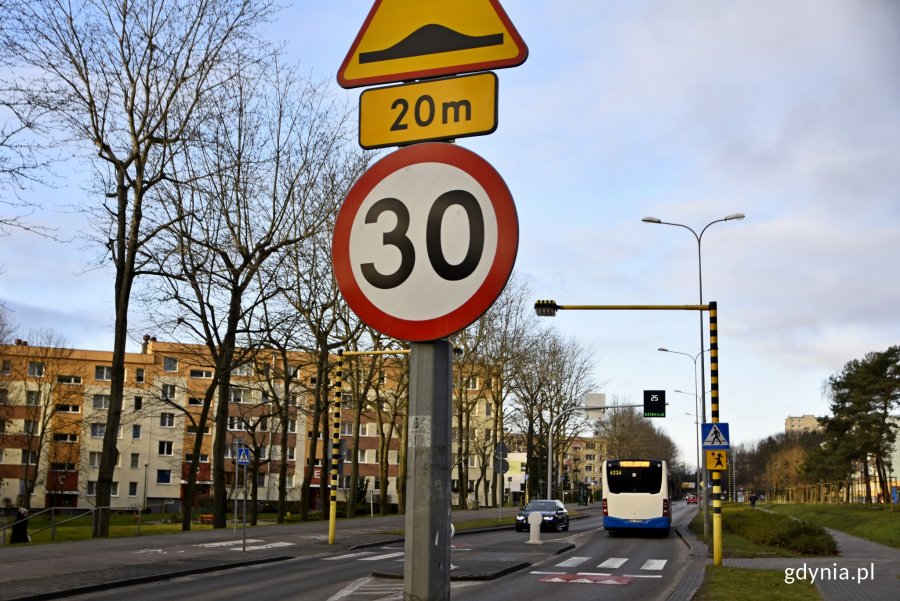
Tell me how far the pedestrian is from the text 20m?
2701cm

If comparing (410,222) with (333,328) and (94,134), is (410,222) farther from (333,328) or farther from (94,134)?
(333,328)

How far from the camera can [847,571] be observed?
65.4ft

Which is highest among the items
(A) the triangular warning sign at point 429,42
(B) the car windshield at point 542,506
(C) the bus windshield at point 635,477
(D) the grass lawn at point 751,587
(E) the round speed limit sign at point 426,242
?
(A) the triangular warning sign at point 429,42

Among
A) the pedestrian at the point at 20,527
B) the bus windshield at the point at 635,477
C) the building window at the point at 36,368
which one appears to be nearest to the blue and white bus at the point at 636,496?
the bus windshield at the point at 635,477

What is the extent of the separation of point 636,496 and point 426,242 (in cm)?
3711

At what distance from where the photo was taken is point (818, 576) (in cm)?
1867

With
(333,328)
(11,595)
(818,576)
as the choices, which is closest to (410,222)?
(11,595)

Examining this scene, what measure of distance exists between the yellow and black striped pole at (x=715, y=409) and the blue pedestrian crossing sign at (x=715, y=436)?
0.61 feet

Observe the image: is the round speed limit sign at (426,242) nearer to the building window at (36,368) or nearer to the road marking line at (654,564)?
the road marking line at (654,564)

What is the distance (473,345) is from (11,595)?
137ft

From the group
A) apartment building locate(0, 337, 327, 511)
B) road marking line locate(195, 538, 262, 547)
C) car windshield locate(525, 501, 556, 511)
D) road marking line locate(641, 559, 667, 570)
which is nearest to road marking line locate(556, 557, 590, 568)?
road marking line locate(641, 559, 667, 570)

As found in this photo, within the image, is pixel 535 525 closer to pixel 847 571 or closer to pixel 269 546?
pixel 269 546

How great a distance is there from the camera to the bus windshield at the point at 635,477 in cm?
3819

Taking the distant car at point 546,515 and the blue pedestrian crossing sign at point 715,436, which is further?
the distant car at point 546,515
